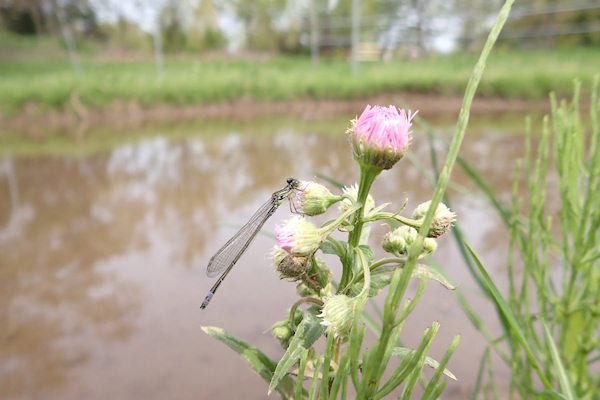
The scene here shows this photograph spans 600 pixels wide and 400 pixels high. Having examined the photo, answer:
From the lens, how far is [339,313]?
24 cm

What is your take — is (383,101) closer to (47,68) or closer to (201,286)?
(201,286)

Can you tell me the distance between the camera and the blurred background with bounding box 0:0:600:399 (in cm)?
95

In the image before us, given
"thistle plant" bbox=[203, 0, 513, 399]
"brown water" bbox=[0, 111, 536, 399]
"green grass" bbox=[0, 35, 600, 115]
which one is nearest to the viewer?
"thistle plant" bbox=[203, 0, 513, 399]

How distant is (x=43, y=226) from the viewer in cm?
171

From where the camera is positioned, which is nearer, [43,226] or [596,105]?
[596,105]

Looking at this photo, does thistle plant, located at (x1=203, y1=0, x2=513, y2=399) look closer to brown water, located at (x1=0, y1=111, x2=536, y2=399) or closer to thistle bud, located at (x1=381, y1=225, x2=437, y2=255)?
thistle bud, located at (x1=381, y1=225, x2=437, y2=255)

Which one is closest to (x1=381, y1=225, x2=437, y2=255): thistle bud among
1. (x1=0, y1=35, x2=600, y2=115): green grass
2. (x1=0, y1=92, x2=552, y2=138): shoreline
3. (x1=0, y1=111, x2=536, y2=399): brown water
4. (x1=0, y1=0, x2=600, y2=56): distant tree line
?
(x1=0, y1=111, x2=536, y2=399): brown water

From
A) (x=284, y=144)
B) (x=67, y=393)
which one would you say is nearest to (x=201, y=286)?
(x=67, y=393)

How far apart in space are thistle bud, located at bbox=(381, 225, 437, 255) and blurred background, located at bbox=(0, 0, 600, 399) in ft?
0.18

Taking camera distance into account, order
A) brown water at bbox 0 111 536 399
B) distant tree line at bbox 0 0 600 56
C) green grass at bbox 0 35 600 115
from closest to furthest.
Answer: brown water at bbox 0 111 536 399 → green grass at bbox 0 35 600 115 → distant tree line at bbox 0 0 600 56

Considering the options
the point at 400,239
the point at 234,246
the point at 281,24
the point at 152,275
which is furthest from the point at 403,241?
the point at 281,24

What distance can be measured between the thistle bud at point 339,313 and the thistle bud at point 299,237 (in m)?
0.04

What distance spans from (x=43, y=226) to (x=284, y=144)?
1.83 metres

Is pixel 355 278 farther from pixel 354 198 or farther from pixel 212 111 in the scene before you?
pixel 212 111
